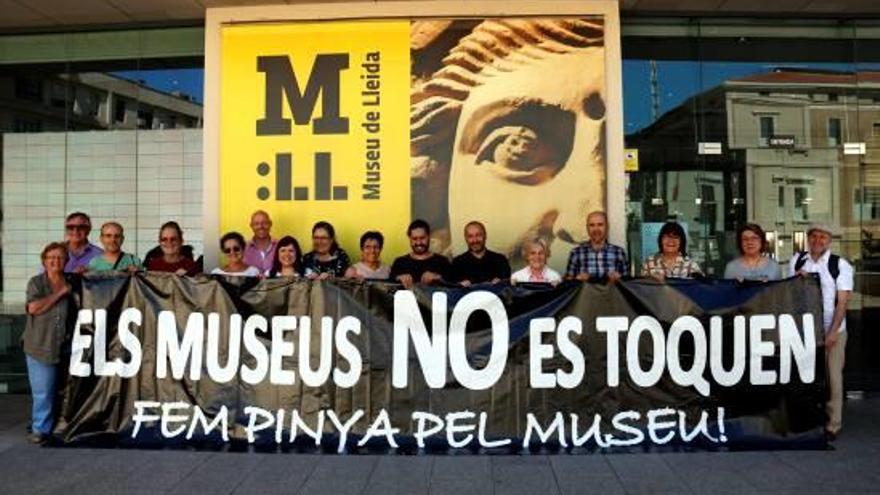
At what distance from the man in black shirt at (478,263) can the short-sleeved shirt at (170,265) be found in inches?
95.6

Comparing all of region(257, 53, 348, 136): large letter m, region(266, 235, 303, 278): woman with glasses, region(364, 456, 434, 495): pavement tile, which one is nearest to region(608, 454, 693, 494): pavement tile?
region(364, 456, 434, 495): pavement tile

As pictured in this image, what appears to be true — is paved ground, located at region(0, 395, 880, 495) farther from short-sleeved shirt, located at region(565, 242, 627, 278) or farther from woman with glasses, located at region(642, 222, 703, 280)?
short-sleeved shirt, located at region(565, 242, 627, 278)

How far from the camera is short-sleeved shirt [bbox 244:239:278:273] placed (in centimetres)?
745

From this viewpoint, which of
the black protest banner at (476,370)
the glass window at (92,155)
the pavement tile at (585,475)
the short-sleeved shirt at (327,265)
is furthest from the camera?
the glass window at (92,155)

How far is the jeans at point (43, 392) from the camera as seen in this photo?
6199 mm

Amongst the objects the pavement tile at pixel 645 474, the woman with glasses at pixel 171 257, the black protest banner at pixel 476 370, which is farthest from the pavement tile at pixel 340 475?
the woman with glasses at pixel 171 257

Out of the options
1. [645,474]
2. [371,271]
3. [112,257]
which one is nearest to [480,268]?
[371,271]

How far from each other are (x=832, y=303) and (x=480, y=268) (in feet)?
9.96

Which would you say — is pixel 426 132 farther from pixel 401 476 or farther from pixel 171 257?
pixel 401 476

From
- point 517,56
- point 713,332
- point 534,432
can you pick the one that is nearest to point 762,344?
point 713,332

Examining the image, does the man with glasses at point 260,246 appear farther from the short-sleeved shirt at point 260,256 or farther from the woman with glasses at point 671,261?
the woman with glasses at point 671,261

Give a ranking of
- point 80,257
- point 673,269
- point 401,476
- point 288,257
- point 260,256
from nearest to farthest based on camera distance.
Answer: point 401,476
point 673,269
point 288,257
point 80,257
point 260,256

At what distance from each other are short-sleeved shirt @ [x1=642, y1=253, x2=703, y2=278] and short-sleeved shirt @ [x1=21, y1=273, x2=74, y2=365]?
16.3ft

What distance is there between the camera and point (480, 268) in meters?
7.07
